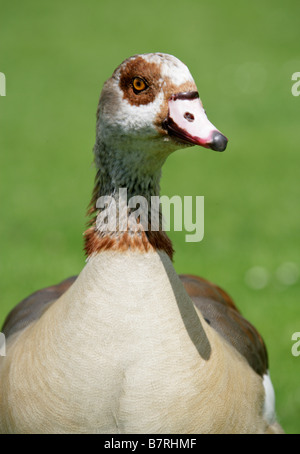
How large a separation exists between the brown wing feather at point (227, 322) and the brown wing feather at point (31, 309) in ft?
2.00

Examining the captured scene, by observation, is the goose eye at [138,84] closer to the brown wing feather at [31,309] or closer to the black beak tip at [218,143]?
the black beak tip at [218,143]

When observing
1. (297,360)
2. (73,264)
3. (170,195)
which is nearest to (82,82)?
(170,195)

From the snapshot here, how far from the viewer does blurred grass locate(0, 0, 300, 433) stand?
5258 mm

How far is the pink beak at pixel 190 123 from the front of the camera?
2014 millimetres

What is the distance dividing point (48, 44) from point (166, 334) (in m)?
8.97

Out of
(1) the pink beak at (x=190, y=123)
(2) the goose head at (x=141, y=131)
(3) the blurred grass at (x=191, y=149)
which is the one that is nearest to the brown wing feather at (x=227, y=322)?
(2) the goose head at (x=141, y=131)

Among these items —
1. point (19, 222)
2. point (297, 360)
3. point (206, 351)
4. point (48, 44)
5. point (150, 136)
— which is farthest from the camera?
point (48, 44)

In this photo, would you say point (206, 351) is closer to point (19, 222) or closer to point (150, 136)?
point (150, 136)

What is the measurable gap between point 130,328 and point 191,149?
582 cm

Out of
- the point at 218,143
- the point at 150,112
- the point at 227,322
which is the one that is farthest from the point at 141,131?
the point at 227,322

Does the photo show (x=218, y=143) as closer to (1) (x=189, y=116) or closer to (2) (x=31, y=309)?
(1) (x=189, y=116)

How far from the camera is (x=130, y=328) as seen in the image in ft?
7.36
